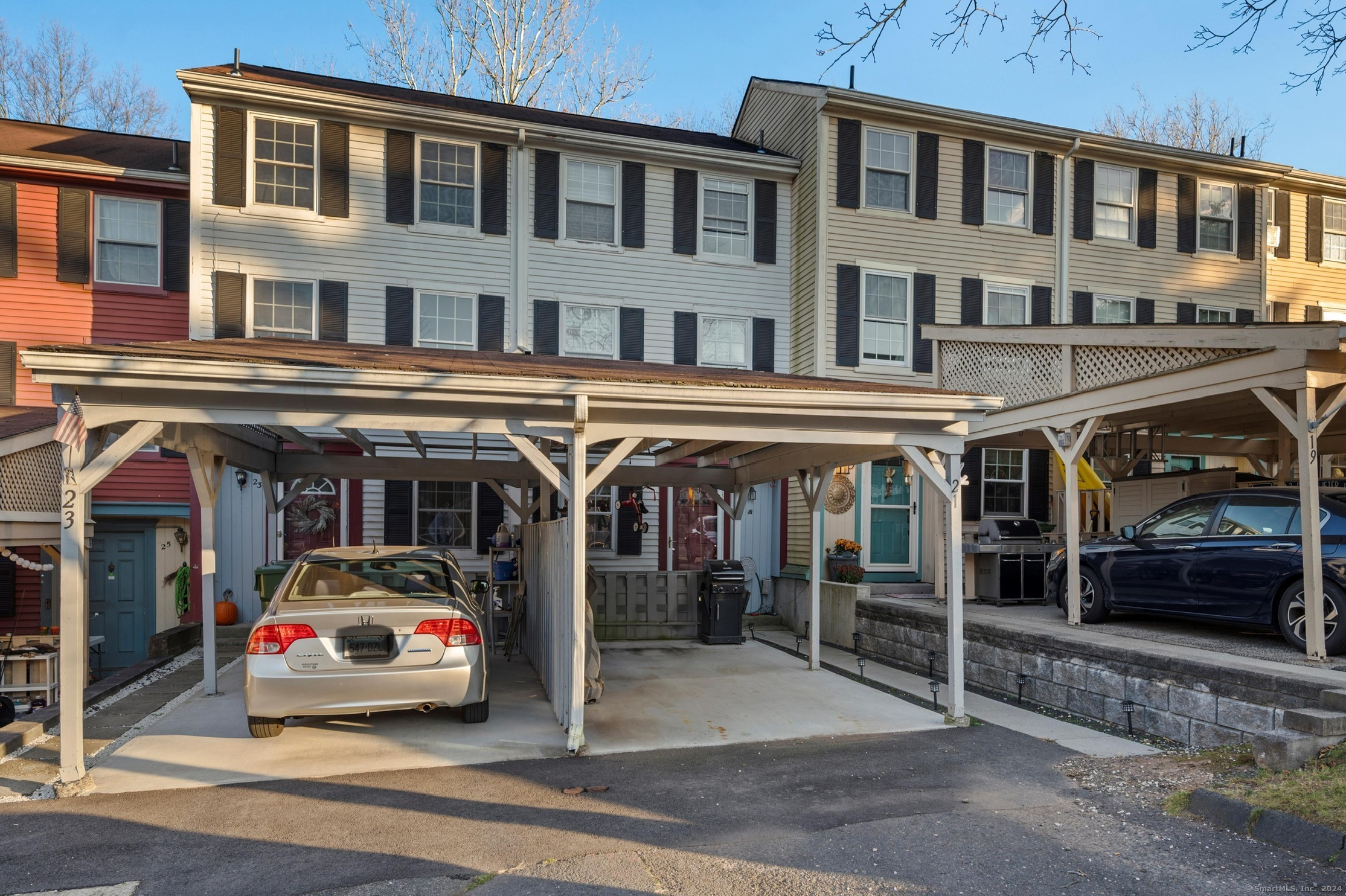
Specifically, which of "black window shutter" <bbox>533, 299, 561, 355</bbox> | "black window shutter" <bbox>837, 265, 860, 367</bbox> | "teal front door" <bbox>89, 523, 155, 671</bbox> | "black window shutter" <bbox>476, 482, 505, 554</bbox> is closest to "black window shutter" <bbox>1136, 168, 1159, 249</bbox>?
"black window shutter" <bbox>837, 265, 860, 367</bbox>

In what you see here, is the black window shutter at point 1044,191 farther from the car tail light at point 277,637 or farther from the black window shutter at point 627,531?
the car tail light at point 277,637

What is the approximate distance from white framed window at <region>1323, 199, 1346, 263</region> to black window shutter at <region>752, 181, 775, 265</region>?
1207 cm

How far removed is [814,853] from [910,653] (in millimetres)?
6887

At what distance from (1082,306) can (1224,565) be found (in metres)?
9.54

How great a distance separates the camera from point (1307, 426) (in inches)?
289

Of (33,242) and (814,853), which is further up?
(33,242)

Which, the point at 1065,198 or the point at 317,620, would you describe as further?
the point at 1065,198

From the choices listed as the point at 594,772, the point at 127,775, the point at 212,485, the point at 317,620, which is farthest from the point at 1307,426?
the point at 212,485

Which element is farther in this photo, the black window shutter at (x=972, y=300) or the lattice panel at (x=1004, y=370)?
the black window shutter at (x=972, y=300)

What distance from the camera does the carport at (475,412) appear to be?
20.8 feet

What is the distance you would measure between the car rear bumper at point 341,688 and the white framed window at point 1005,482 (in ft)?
40.5

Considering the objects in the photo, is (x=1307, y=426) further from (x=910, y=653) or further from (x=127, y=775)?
(x=127, y=775)

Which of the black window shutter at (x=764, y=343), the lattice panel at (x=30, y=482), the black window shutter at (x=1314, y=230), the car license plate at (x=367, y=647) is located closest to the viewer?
the car license plate at (x=367, y=647)

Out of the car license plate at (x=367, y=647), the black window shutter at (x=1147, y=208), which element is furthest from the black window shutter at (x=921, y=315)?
the car license plate at (x=367, y=647)
